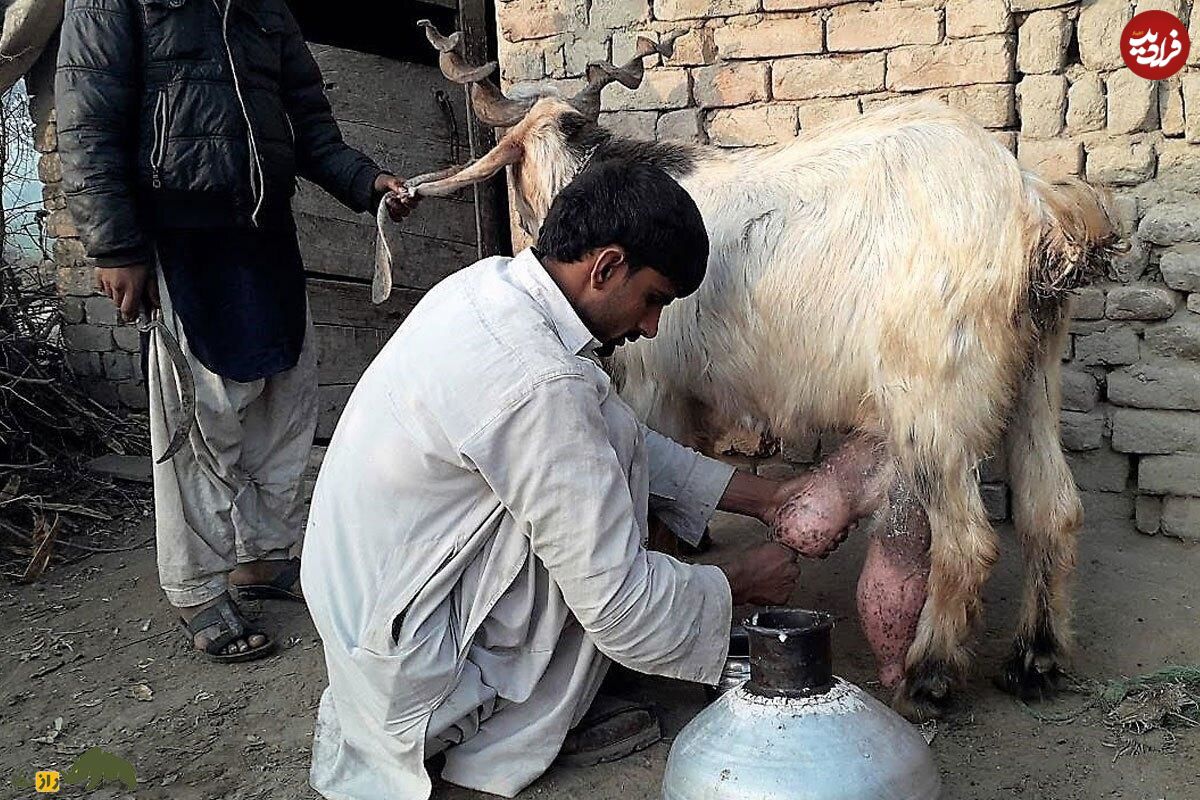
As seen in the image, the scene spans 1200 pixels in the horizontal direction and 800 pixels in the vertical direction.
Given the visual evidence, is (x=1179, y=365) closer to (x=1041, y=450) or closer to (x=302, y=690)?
(x=1041, y=450)

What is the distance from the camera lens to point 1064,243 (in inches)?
101

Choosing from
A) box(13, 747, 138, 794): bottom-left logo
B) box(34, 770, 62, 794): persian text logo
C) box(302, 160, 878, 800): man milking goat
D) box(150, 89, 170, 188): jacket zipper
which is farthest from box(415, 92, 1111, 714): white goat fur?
box(34, 770, 62, 794): persian text logo

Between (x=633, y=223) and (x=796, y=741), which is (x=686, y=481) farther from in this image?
(x=796, y=741)

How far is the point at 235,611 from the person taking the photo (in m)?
3.54

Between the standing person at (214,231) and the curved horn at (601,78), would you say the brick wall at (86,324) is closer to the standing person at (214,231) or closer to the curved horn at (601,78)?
the standing person at (214,231)

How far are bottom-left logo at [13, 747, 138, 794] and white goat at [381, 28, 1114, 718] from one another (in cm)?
188

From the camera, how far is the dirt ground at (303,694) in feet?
8.39

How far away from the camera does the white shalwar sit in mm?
2150

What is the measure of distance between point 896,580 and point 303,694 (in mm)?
1765

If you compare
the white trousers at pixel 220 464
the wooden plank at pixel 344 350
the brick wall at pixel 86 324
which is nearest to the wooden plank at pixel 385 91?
the wooden plank at pixel 344 350

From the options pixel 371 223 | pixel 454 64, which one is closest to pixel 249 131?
pixel 454 64

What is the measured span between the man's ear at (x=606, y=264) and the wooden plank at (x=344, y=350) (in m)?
3.74

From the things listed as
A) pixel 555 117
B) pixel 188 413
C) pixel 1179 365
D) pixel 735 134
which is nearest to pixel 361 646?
pixel 188 413

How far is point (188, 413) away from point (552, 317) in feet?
5.28
